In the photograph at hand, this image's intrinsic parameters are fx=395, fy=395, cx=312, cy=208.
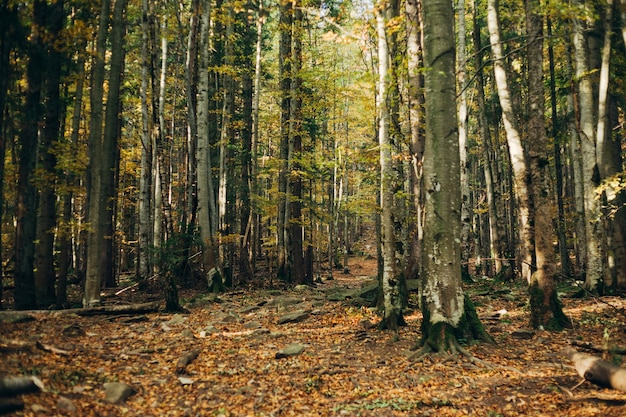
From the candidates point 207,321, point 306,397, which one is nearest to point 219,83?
point 207,321

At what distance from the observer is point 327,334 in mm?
9148

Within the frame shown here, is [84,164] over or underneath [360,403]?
over

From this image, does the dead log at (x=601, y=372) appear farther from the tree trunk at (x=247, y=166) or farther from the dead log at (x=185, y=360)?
the tree trunk at (x=247, y=166)

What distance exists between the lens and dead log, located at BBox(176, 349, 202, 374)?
6417mm

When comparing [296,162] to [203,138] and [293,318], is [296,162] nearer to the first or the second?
[203,138]

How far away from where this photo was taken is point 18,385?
163 inches

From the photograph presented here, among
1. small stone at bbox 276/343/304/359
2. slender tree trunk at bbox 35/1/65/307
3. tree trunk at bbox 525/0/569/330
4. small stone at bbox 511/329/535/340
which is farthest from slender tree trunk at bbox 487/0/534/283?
slender tree trunk at bbox 35/1/65/307

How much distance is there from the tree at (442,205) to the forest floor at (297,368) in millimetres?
517

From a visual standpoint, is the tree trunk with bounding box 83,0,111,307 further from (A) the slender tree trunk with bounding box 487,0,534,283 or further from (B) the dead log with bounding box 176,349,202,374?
(A) the slender tree trunk with bounding box 487,0,534,283

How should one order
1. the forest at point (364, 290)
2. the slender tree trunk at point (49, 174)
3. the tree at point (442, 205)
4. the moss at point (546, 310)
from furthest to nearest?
the slender tree trunk at point (49, 174)
the moss at point (546, 310)
the tree at point (442, 205)
the forest at point (364, 290)

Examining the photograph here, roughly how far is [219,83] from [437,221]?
1929 centimetres

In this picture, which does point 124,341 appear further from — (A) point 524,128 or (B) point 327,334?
(A) point 524,128

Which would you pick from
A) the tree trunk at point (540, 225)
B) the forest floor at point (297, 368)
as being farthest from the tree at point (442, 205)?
the tree trunk at point (540, 225)

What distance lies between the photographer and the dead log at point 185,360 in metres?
6.42
